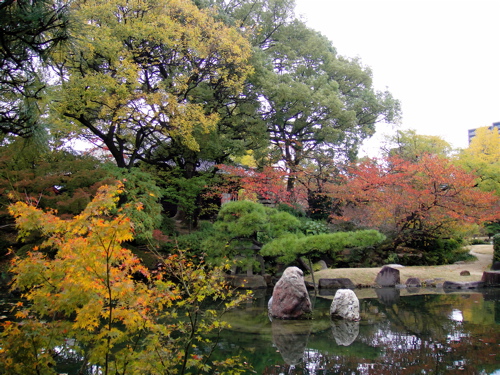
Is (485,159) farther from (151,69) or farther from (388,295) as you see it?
(151,69)

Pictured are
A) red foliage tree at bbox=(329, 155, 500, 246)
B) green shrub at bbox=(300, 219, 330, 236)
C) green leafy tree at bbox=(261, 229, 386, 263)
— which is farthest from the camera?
green shrub at bbox=(300, 219, 330, 236)

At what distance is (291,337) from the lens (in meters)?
5.79

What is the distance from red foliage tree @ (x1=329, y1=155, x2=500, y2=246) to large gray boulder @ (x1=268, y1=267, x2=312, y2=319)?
6875 millimetres

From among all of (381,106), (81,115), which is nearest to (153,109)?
(81,115)

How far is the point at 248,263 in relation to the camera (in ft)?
33.1

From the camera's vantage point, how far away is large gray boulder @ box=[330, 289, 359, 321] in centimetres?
683

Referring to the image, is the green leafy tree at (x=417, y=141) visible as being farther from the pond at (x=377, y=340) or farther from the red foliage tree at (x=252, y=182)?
the pond at (x=377, y=340)

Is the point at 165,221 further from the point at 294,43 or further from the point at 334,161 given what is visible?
the point at 294,43

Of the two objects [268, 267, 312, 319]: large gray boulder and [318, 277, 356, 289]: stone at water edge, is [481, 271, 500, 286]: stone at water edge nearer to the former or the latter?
[318, 277, 356, 289]: stone at water edge

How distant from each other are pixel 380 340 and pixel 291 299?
1.93 meters

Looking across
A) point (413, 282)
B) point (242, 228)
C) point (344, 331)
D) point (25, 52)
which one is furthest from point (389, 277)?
point (25, 52)

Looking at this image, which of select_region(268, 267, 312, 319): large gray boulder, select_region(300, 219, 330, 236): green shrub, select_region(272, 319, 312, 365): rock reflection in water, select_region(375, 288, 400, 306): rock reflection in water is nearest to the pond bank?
select_region(375, 288, 400, 306): rock reflection in water

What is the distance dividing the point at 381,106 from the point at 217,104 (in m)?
8.57

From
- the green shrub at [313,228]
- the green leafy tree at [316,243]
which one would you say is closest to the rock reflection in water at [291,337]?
the green leafy tree at [316,243]
